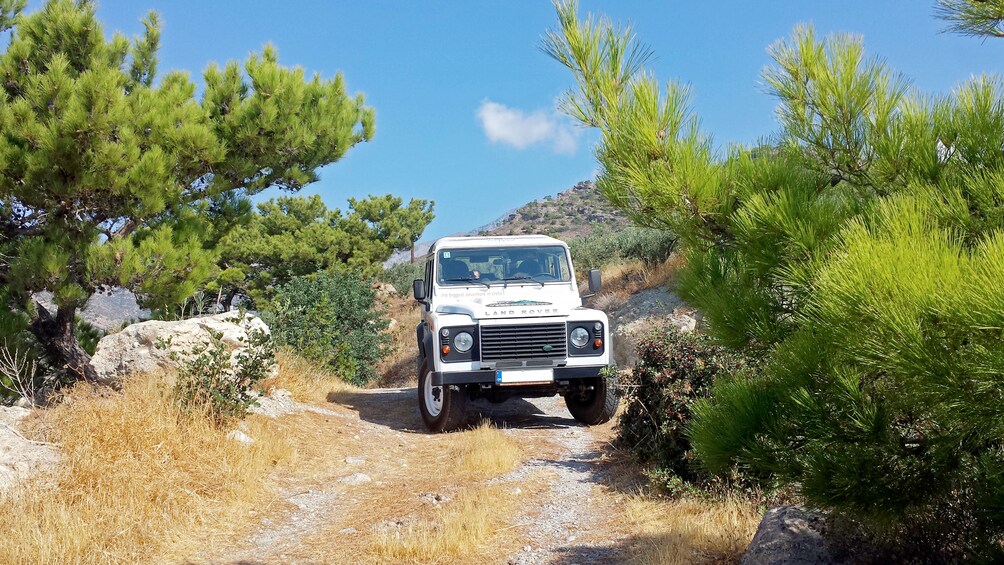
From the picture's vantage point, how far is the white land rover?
789 cm

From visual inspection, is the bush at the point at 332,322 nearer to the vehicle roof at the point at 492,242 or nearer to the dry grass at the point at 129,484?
the vehicle roof at the point at 492,242

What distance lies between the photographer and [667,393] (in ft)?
19.4

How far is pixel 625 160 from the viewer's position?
2596 mm

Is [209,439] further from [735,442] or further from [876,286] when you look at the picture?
[876,286]

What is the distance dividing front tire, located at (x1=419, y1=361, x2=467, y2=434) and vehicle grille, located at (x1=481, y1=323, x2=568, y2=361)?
72 centimetres

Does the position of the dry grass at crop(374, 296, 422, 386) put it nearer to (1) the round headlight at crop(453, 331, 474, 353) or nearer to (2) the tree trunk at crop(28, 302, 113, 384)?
(2) the tree trunk at crop(28, 302, 113, 384)

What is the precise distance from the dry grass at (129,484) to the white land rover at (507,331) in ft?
6.76

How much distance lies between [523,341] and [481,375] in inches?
23.0

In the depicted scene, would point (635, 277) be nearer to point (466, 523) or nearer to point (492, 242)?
point (492, 242)

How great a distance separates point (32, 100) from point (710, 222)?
9.35m

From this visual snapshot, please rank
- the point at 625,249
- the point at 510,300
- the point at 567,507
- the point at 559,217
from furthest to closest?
the point at 559,217 → the point at 625,249 → the point at 510,300 → the point at 567,507

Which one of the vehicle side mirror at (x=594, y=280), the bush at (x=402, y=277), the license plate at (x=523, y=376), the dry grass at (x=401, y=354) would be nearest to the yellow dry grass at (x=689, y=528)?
the license plate at (x=523, y=376)

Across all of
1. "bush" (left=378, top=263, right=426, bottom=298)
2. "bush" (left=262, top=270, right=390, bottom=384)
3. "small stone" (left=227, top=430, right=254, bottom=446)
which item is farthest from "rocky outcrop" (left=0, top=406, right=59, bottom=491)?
"bush" (left=378, top=263, right=426, bottom=298)

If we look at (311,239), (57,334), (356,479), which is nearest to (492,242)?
(356,479)
